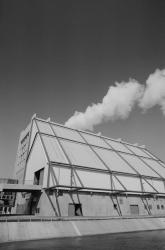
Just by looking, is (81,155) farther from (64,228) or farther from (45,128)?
(64,228)

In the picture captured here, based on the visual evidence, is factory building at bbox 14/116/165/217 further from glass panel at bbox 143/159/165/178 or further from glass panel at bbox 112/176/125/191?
glass panel at bbox 143/159/165/178

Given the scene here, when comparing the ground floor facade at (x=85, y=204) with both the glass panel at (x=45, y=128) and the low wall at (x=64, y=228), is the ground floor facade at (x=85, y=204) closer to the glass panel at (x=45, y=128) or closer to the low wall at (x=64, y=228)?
the low wall at (x=64, y=228)

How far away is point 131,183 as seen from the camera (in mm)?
32406

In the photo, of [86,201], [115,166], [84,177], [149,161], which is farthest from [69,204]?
[149,161]

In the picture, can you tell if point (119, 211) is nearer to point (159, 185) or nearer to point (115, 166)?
point (115, 166)

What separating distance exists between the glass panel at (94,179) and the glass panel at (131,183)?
314 cm

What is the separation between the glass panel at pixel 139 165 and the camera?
36991 millimetres

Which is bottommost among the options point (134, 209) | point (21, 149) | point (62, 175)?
point (134, 209)

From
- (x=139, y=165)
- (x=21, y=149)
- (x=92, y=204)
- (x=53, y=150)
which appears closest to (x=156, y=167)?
(x=139, y=165)

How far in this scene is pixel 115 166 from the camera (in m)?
33.8

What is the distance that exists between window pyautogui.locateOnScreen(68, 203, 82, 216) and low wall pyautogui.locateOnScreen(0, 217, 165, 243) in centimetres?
604

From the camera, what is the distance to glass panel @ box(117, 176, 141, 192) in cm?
3146

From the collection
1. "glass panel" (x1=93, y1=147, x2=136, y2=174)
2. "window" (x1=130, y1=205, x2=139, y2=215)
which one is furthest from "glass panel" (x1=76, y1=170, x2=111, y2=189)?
"window" (x1=130, y1=205, x2=139, y2=215)

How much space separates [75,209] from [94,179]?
5577 mm
